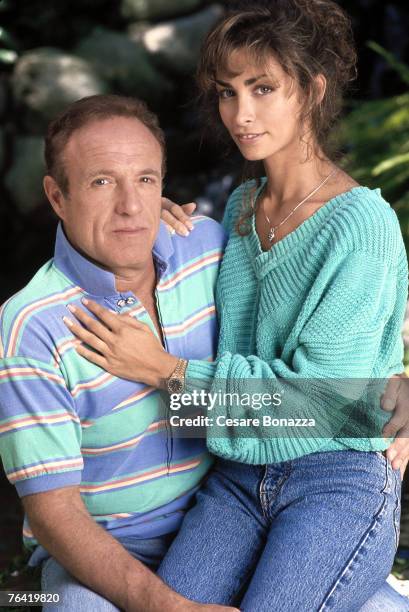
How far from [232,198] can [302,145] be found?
361 millimetres

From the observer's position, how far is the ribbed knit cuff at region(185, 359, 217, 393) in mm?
2131

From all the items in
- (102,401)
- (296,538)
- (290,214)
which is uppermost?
(290,214)

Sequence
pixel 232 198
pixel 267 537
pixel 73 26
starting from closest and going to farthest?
pixel 267 537
pixel 232 198
pixel 73 26

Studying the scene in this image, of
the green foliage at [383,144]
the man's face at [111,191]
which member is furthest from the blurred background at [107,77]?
the man's face at [111,191]

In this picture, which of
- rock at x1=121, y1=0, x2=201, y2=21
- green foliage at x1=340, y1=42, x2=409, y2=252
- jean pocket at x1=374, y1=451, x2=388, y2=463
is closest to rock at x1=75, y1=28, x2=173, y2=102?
rock at x1=121, y1=0, x2=201, y2=21

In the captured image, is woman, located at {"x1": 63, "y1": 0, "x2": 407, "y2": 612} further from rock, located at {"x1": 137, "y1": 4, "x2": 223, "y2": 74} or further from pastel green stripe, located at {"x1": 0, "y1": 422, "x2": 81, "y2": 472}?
rock, located at {"x1": 137, "y1": 4, "x2": 223, "y2": 74}

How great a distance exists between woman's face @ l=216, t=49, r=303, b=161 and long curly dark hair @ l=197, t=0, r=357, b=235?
20 millimetres

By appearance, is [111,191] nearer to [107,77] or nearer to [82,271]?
[82,271]

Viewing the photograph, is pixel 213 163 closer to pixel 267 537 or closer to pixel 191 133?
pixel 191 133

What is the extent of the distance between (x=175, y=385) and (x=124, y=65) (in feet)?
19.2

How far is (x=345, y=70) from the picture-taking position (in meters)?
2.36

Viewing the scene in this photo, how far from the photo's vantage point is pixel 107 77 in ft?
24.6

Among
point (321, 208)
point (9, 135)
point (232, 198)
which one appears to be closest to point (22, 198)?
point (9, 135)

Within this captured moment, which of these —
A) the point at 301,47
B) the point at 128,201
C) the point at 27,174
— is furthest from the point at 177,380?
the point at 27,174
